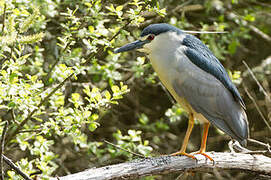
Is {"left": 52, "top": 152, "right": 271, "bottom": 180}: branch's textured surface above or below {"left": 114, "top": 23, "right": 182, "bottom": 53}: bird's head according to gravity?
below

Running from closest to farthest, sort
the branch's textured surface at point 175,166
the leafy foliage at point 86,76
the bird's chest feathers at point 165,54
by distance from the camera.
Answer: the branch's textured surface at point 175,166
the leafy foliage at point 86,76
the bird's chest feathers at point 165,54

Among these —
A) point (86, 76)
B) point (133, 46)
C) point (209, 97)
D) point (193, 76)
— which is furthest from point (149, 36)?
point (86, 76)

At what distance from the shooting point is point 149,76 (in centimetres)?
369

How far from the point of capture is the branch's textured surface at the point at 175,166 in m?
2.39

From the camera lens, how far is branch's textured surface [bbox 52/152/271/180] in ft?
Answer: 7.83

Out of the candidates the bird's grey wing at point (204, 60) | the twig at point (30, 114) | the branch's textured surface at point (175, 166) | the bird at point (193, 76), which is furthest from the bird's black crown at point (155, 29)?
the branch's textured surface at point (175, 166)

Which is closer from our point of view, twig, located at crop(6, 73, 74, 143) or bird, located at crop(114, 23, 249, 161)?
twig, located at crop(6, 73, 74, 143)

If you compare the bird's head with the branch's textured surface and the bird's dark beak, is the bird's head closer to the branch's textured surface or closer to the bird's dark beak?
the bird's dark beak

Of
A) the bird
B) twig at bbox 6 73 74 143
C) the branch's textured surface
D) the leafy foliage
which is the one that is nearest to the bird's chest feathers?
the bird

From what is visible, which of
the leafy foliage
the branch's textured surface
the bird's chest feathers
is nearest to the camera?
the branch's textured surface

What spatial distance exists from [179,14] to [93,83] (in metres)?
1.42

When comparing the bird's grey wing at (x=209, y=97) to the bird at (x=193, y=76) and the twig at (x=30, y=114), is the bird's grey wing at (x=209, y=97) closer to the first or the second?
the bird at (x=193, y=76)

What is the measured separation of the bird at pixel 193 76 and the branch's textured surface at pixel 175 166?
135mm

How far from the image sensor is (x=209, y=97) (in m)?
3.07
